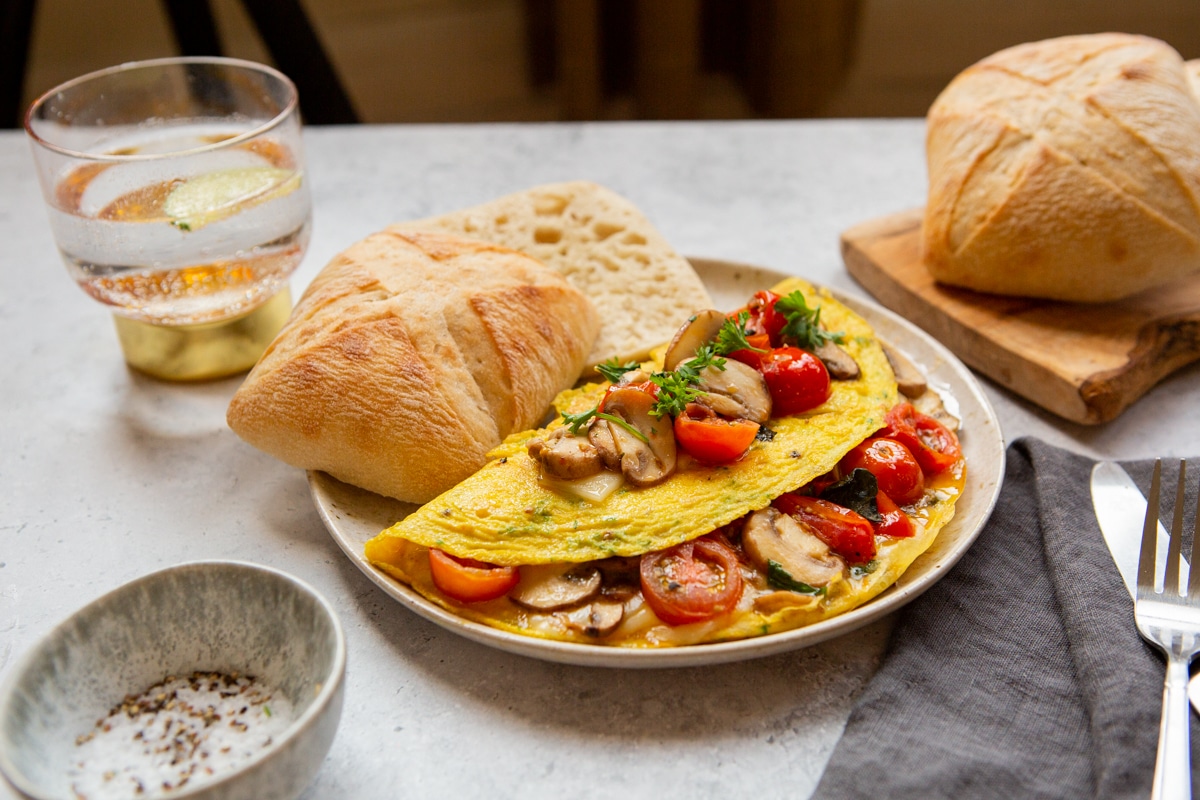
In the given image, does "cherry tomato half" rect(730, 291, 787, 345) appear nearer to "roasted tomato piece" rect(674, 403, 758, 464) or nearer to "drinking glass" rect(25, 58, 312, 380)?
"roasted tomato piece" rect(674, 403, 758, 464)

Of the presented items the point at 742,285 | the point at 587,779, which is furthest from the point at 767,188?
the point at 587,779

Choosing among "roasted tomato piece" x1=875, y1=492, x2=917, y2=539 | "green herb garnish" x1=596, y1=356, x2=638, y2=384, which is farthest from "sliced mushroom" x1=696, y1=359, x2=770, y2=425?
"roasted tomato piece" x1=875, y1=492, x2=917, y2=539

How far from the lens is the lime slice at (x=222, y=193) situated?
3.12 meters

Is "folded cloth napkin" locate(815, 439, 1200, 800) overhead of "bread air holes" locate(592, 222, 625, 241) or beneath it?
beneath

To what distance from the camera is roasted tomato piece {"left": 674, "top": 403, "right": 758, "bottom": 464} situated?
258 centimetres

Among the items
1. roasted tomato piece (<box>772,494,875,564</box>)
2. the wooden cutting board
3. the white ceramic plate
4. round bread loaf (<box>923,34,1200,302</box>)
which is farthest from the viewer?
round bread loaf (<box>923,34,1200,302</box>)

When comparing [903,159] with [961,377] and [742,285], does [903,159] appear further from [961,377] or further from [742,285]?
[961,377]

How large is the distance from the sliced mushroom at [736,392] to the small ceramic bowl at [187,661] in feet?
3.82

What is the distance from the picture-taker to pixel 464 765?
2154mm

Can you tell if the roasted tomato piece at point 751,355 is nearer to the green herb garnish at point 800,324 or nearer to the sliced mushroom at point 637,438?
the green herb garnish at point 800,324

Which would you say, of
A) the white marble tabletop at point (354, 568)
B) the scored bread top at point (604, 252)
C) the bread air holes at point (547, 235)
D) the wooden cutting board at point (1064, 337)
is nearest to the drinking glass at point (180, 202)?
the white marble tabletop at point (354, 568)

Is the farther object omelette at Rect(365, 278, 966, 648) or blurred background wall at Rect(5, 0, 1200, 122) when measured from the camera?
blurred background wall at Rect(5, 0, 1200, 122)

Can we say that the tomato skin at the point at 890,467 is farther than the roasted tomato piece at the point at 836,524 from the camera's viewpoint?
Yes

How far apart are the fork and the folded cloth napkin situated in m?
0.03
